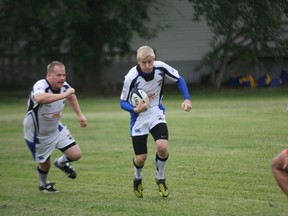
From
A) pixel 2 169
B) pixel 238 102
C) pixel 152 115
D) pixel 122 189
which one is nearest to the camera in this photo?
pixel 152 115

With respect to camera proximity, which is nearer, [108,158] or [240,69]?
[108,158]

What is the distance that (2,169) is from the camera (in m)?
13.0

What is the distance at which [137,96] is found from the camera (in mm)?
9234

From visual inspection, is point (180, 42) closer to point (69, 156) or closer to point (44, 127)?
point (69, 156)

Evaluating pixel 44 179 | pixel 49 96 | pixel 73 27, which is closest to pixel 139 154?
pixel 49 96

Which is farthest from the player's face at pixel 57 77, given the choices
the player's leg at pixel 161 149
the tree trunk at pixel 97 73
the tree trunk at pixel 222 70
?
the tree trunk at pixel 222 70

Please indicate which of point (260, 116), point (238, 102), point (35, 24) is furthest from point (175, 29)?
point (260, 116)

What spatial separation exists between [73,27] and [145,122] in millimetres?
27979

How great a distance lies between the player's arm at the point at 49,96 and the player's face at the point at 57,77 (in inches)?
11.6

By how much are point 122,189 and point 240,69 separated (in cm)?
3226

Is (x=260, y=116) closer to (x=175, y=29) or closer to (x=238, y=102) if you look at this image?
(x=238, y=102)

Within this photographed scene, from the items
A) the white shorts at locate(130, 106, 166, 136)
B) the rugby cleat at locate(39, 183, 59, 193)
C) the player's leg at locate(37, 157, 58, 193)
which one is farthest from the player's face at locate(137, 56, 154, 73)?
the rugby cleat at locate(39, 183, 59, 193)

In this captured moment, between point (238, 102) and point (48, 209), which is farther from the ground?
point (48, 209)

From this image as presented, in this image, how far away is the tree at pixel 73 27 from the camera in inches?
1368
